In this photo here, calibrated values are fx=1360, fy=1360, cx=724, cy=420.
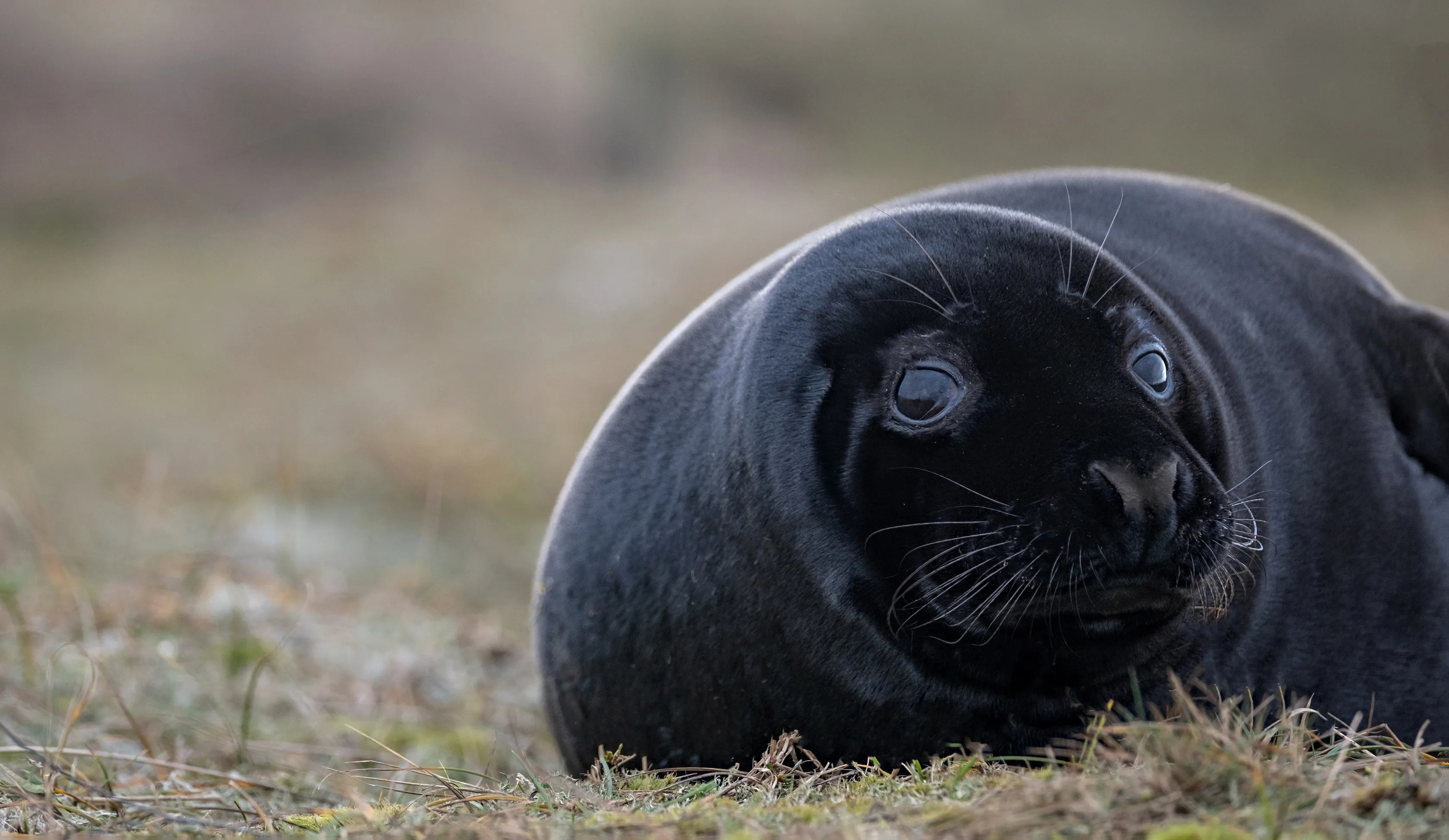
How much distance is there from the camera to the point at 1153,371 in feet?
9.30

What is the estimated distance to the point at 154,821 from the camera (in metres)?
2.65

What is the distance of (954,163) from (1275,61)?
6431 millimetres

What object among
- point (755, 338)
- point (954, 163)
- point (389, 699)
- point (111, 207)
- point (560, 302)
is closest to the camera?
point (755, 338)

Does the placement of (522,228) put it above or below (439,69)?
below

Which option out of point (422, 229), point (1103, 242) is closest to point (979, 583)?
point (1103, 242)

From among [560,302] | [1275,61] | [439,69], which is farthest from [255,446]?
[1275,61]

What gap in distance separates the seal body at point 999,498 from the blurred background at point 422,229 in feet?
4.89

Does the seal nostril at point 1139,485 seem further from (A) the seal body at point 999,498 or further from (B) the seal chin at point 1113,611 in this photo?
(B) the seal chin at point 1113,611

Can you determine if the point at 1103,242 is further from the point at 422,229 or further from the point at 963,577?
the point at 422,229

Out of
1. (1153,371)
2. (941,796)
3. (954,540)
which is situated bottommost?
(941,796)

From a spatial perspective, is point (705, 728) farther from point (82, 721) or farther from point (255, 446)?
point (255, 446)

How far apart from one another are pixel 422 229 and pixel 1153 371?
17.1m

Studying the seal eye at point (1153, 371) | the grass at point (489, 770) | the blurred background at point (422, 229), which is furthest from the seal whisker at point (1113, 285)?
the blurred background at point (422, 229)

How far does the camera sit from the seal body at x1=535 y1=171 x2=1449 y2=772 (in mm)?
2652
